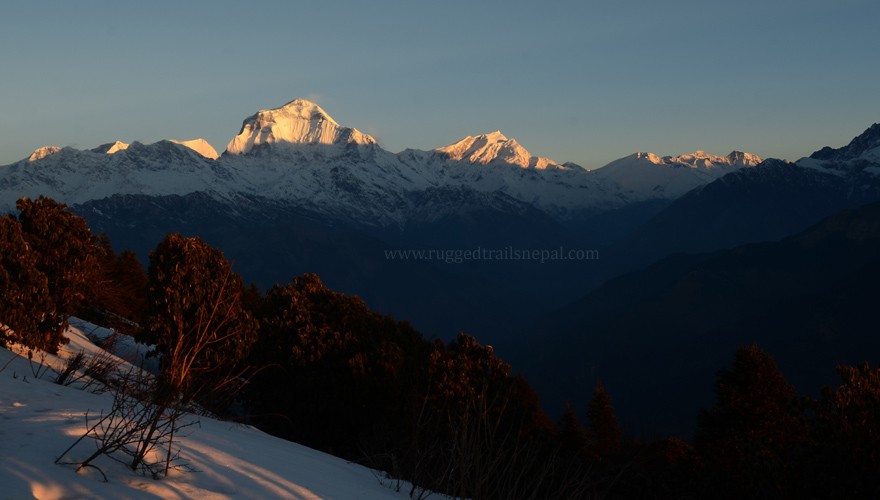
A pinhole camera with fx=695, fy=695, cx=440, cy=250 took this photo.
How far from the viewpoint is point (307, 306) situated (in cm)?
4075

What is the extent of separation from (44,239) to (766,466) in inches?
901

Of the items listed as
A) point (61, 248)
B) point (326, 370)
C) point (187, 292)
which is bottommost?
point (326, 370)

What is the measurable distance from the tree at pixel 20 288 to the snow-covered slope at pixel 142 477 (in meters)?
8.46

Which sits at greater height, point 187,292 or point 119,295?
point 187,292

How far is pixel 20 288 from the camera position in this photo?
62.1ft

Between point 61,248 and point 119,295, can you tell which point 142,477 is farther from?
point 119,295

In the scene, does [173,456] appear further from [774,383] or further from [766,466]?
[774,383]

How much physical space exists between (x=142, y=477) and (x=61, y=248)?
1881cm

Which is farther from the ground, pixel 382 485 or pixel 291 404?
pixel 382 485

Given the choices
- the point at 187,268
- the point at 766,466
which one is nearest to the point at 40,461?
the point at 766,466

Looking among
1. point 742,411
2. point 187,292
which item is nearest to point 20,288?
point 187,292

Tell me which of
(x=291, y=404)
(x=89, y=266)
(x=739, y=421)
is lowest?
(x=291, y=404)

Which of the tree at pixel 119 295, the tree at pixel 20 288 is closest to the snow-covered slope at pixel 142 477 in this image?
the tree at pixel 20 288

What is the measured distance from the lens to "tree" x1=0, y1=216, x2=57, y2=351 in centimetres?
1823
